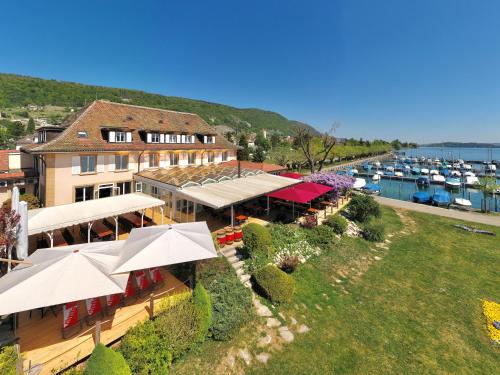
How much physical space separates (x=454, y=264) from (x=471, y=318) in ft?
21.8

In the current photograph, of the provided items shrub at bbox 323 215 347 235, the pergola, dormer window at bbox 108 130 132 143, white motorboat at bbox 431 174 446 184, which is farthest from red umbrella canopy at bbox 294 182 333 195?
white motorboat at bbox 431 174 446 184

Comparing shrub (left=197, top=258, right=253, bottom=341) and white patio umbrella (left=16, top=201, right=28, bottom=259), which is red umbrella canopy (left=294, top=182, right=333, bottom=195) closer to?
shrub (left=197, top=258, right=253, bottom=341)

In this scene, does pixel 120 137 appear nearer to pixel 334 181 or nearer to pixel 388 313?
pixel 334 181

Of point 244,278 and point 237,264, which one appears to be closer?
point 244,278

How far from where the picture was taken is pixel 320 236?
690 inches

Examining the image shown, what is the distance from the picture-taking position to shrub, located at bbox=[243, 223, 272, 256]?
13.5 meters

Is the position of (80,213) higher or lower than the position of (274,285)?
higher

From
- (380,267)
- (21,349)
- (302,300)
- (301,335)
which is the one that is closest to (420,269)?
(380,267)

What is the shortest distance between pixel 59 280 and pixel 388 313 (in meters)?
14.8

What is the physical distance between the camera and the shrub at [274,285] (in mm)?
11260

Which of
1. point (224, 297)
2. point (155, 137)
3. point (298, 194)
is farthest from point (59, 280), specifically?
point (155, 137)

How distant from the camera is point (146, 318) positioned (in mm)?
8969

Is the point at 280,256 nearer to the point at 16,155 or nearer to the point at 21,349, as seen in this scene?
the point at 21,349

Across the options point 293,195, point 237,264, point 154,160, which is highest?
point 154,160
